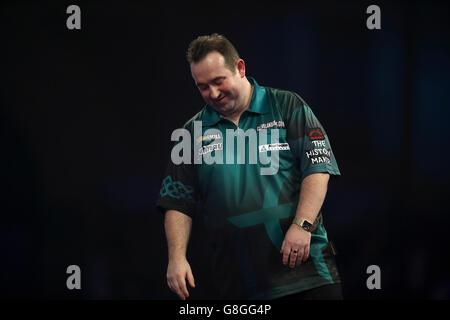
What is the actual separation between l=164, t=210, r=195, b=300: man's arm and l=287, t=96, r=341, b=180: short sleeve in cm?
74

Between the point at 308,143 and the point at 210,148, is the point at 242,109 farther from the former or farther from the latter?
the point at 308,143

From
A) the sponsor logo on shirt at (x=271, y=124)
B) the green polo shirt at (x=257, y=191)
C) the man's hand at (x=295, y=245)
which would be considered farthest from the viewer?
the sponsor logo on shirt at (x=271, y=124)

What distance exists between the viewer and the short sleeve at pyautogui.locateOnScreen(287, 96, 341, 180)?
8.02 feet

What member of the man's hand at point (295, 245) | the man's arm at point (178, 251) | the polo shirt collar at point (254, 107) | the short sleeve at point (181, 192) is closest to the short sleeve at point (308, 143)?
the polo shirt collar at point (254, 107)

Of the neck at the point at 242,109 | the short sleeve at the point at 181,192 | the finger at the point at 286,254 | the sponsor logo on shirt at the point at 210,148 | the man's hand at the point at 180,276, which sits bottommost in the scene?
the man's hand at the point at 180,276

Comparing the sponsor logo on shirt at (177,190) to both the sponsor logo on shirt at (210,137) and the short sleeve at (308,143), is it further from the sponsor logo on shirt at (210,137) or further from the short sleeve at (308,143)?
the short sleeve at (308,143)

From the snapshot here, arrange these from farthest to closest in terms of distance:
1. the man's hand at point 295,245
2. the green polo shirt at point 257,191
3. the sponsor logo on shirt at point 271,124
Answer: the sponsor logo on shirt at point 271,124
the green polo shirt at point 257,191
the man's hand at point 295,245

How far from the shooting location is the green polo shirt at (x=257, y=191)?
246 cm

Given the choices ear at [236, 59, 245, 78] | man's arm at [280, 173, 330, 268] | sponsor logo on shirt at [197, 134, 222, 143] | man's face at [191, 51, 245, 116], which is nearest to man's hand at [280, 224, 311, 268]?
man's arm at [280, 173, 330, 268]

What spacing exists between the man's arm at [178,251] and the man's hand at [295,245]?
0.55 metres

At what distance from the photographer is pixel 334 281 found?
2.44 metres

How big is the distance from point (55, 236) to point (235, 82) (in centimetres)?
171

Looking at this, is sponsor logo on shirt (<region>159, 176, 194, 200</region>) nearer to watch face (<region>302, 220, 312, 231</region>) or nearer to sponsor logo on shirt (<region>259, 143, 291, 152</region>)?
sponsor logo on shirt (<region>259, 143, 291, 152</region>)

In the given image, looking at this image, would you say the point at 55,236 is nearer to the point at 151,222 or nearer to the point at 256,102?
the point at 151,222
